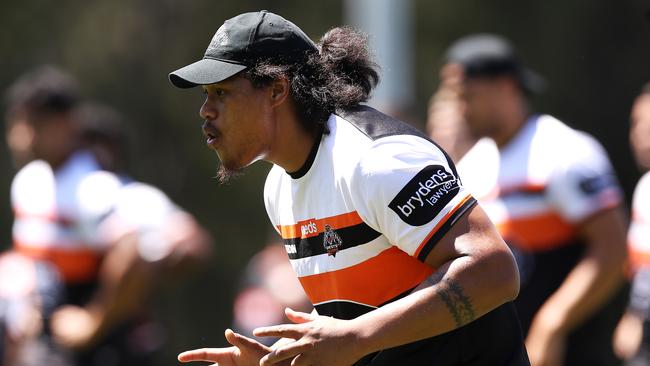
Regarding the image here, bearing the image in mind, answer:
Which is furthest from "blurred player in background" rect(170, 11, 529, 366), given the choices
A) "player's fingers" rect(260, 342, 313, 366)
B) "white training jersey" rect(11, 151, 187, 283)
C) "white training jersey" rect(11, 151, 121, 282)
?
"white training jersey" rect(11, 151, 121, 282)

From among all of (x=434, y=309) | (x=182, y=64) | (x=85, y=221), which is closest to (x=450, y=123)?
(x=85, y=221)

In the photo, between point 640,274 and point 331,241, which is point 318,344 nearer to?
point 331,241

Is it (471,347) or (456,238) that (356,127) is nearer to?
(456,238)

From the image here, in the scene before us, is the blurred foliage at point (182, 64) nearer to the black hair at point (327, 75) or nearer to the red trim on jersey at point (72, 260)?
the red trim on jersey at point (72, 260)

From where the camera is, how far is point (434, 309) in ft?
11.0

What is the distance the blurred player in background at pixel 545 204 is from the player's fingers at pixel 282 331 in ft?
8.99

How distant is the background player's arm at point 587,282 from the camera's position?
587 centimetres

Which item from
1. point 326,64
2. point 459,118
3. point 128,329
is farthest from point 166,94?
point 326,64

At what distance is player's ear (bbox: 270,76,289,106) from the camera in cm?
375

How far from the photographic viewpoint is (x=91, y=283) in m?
7.66

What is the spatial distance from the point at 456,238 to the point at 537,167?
2.76 metres

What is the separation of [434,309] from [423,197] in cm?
32

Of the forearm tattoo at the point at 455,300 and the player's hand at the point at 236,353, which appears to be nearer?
the forearm tattoo at the point at 455,300

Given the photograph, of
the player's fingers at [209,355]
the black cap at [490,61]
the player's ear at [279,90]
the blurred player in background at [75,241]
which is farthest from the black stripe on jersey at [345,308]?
the blurred player in background at [75,241]
